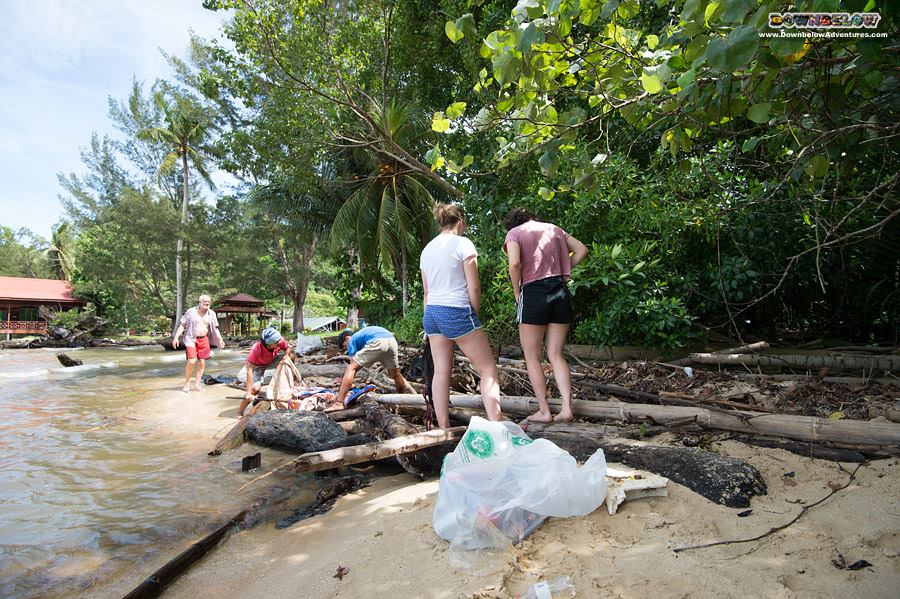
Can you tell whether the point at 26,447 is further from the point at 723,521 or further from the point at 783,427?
the point at 783,427

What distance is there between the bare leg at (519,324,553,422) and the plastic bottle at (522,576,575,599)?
6.62 ft

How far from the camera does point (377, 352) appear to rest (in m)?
5.80

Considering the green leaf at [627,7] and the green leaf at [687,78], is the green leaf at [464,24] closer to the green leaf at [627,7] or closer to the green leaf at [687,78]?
the green leaf at [627,7]

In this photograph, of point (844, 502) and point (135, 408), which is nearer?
point (844, 502)

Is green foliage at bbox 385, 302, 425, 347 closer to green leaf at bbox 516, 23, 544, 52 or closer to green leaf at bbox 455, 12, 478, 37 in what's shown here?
green leaf at bbox 455, 12, 478, 37

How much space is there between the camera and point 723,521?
218 cm

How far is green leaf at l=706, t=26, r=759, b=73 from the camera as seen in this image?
1.56m

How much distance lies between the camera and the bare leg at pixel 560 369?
3.78 meters

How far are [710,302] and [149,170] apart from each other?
37.2m

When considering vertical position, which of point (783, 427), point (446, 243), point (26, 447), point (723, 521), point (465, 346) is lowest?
point (26, 447)

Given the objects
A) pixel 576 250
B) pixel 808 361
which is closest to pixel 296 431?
pixel 576 250

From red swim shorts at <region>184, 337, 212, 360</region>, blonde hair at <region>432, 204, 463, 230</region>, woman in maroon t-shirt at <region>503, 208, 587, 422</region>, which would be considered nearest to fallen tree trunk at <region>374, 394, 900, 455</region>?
woman in maroon t-shirt at <region>503, 208, 587, 422</region>

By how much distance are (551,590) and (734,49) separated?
2.03 meters

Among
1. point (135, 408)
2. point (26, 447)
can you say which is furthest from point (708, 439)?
point (135, 408)
